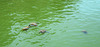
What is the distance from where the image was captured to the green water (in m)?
7.07

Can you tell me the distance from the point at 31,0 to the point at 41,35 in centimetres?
696

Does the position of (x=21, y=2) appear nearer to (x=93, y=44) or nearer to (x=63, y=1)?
(x=63, y=1)

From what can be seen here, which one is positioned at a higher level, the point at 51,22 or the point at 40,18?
the point at 40,18

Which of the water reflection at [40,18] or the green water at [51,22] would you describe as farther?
the water reflection at [40,18]

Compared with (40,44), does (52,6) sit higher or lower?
higher

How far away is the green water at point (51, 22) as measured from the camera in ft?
23.2

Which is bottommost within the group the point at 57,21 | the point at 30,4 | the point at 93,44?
the point at 93,44

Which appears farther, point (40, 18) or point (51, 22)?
point (40, 18)

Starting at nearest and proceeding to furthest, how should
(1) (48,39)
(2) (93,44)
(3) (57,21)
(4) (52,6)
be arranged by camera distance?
1. (2) (93,44)
2. (1) (48,39)
3. (3) (57,21)
4. (4) (52,6)

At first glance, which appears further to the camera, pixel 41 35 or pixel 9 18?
pixel 9 18

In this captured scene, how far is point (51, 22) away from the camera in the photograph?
29.6 feet

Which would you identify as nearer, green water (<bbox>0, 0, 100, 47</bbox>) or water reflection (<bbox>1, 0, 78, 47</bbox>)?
green water (<bbox>0, 0, 100, 47</bbox>)

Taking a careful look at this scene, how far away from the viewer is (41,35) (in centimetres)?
752

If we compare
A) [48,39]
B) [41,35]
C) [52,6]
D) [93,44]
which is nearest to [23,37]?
[41,35]
